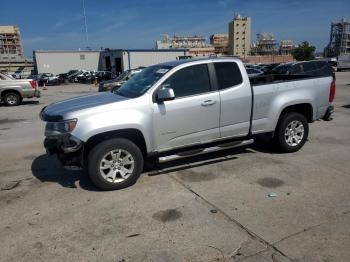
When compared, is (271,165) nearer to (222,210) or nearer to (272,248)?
(222,210)

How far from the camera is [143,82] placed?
18.6 ft

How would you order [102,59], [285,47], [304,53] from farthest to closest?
[285,47]
[304,53]
[102,59]

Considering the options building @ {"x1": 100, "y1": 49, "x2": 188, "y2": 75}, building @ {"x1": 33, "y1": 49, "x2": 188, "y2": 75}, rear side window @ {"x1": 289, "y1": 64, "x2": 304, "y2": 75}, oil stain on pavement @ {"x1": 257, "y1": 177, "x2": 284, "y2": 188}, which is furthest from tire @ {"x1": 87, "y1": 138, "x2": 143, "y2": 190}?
building @ {"x1": 33, "y1": 49, "x2": 188, "y2": 75}

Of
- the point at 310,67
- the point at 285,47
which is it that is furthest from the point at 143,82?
the point at 285,47

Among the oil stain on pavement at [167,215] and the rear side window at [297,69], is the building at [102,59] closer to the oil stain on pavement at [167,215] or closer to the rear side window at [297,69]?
the rear side window at [297,69]

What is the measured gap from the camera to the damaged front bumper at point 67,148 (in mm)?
4738

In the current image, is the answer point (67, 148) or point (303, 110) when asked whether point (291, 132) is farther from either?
point (67, 148)

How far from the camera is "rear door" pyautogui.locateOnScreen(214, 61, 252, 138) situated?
18.7 ft

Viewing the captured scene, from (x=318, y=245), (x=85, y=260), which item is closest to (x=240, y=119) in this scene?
(x=318, y=245)

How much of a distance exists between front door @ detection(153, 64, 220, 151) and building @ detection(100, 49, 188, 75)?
133ft

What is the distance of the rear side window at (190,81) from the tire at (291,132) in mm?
1754

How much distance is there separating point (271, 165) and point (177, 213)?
2.35 metres

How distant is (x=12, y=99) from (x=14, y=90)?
0.46 metres

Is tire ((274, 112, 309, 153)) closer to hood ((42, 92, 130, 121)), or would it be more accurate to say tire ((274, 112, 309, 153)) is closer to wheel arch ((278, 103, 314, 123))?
wheel arch ((278, 103, 314, 123))
